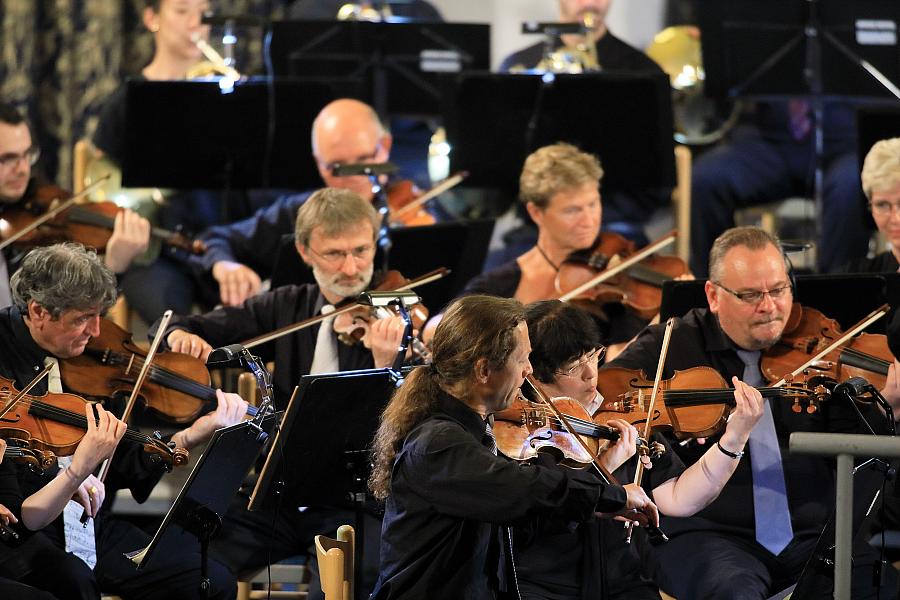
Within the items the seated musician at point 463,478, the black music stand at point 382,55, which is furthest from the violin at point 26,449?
the black music stand at point 382,55

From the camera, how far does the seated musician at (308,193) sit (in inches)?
196

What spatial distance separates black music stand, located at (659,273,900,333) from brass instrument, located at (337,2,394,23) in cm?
249

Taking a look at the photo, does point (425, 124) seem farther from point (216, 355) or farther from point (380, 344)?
point (216, 355)

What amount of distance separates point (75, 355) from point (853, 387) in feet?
6.28

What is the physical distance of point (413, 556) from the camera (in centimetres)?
278

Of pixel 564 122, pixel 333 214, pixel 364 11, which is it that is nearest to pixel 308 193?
pixel 564 122

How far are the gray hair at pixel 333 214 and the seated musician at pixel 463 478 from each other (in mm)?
1184

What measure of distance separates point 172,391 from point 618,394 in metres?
1.16

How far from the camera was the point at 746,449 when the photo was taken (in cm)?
361

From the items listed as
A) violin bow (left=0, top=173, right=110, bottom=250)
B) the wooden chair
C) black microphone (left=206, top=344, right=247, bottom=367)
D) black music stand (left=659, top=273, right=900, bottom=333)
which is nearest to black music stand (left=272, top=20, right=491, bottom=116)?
violin bow (left=0, top=173, right=110, bottom=250)

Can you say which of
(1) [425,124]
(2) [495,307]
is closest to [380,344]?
(2) [495,307]

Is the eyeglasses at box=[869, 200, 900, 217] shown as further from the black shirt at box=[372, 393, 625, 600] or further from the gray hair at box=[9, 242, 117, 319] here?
the gray hair at box=[9, 242, 117, 319]

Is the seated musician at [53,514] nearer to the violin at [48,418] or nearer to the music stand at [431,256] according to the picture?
the violin at [48,418]

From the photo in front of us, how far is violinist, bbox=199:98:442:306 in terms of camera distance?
4.98 metres
